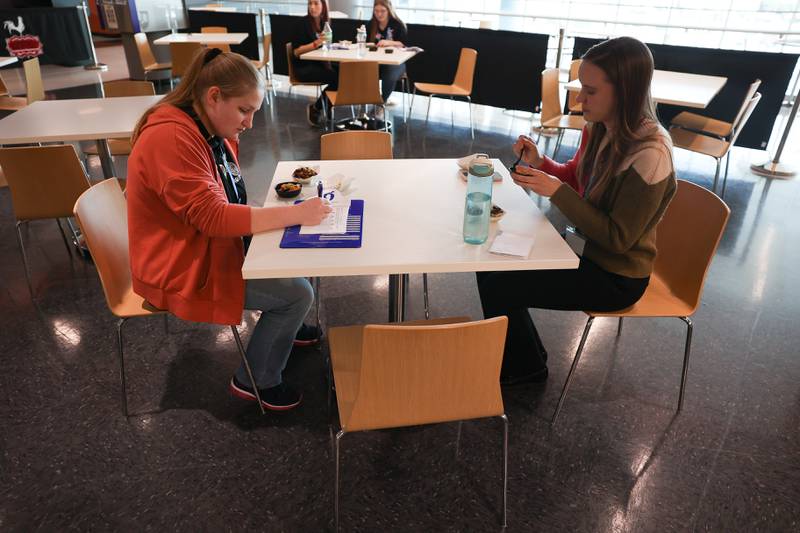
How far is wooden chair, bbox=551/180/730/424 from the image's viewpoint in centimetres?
187

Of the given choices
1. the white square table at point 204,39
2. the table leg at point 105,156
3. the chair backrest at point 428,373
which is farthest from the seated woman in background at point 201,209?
the white square table at point 204,39

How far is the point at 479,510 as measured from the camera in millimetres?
1722

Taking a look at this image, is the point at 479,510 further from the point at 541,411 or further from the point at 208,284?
the point at 208,284

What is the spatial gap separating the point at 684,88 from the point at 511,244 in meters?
3.40

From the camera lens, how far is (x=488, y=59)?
19.6ft

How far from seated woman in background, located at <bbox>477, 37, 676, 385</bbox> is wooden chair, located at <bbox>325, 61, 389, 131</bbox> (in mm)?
2967

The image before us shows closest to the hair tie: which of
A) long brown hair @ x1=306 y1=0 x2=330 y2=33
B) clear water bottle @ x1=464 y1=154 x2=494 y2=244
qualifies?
clear water bottle @ x1=464 y1=154 x2=494 y2=244

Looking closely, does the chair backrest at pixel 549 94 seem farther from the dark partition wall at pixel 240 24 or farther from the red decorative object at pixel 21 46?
the red decorative object at pixel 21 46

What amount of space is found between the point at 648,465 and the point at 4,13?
9716mm

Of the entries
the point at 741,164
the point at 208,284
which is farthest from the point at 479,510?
the point at 741,164

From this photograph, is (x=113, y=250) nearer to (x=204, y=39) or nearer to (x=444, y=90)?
(x=444, y=90)

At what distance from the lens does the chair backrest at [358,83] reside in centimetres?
456

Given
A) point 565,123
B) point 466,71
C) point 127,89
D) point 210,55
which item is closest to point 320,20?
point 466,71

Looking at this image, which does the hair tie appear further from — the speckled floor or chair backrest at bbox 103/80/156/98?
chair backrest at bbox 103/80/156/98
